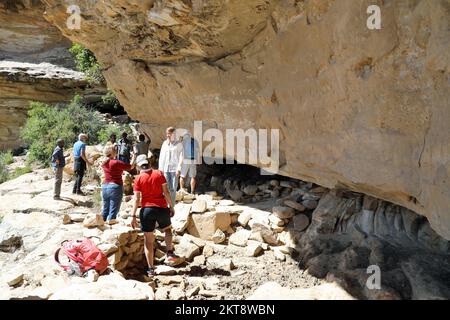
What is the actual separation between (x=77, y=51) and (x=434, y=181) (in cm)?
1175

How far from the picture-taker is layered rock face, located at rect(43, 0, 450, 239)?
2.92 metres

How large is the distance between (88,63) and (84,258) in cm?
974

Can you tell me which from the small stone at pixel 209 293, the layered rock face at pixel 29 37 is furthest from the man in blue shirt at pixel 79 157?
the layered rock face at pixel 29 37

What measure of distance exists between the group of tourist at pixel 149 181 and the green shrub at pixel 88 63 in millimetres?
5377

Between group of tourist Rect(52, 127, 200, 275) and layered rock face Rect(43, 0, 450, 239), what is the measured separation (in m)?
0.86

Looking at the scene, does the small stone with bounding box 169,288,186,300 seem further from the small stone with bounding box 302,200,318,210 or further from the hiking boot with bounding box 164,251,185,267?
the small stone with bounding box 302,200,318,210

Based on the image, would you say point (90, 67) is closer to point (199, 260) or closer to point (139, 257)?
point (139, 257)

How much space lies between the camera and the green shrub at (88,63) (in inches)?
465

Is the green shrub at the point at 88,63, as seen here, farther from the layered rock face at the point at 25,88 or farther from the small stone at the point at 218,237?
the small stone at the point at 218,237

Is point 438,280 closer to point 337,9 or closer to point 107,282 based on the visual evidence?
point 337,9


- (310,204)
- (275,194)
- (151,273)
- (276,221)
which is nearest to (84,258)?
(151,273)

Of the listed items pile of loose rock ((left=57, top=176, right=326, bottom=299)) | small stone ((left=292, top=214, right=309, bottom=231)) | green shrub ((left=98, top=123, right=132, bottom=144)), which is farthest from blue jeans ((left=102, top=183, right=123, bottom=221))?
green shrub ((left=98, top=123, right=132, bottom=144))

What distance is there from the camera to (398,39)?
3068 mm
